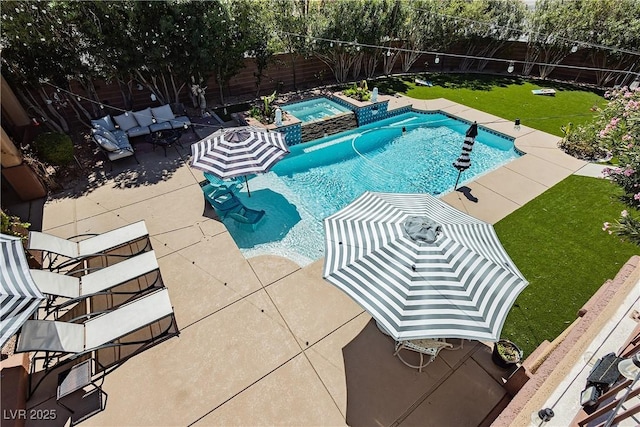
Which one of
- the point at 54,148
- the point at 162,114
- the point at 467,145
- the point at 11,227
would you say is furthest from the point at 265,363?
the point at 162,114

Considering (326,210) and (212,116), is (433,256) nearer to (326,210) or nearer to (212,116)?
(326,210)

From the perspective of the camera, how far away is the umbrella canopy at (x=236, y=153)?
880 cm

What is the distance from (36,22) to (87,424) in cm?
1278

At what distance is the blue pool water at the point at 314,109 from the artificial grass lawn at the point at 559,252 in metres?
10.3

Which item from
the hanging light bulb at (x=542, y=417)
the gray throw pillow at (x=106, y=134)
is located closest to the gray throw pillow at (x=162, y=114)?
the gray throw pillow at (x=106, y=134)

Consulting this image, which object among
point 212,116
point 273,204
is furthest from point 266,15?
point 273,204

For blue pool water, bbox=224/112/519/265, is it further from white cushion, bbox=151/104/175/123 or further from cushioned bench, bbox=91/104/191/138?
white cushion, bbox=151/104/175/123

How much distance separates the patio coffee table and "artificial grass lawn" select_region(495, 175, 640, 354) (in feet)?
41.4

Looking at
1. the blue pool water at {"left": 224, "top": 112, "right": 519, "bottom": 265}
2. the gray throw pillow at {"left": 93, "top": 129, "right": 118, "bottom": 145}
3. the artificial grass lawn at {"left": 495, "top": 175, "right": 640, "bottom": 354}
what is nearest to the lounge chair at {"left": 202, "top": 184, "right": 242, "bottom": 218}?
the blue pool water at {"left": 224, "top": 112, "right": 519, "bottom": 265}

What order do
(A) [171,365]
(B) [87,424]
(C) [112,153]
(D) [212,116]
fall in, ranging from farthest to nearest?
(D) [212,116] → (C) [112,153] → (A) [171,365] → (B) [87,424]

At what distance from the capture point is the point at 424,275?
4.81 m

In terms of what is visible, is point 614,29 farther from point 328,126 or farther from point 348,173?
point 348,173

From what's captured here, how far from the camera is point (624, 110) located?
6656 mm

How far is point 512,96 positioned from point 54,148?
2440cm
